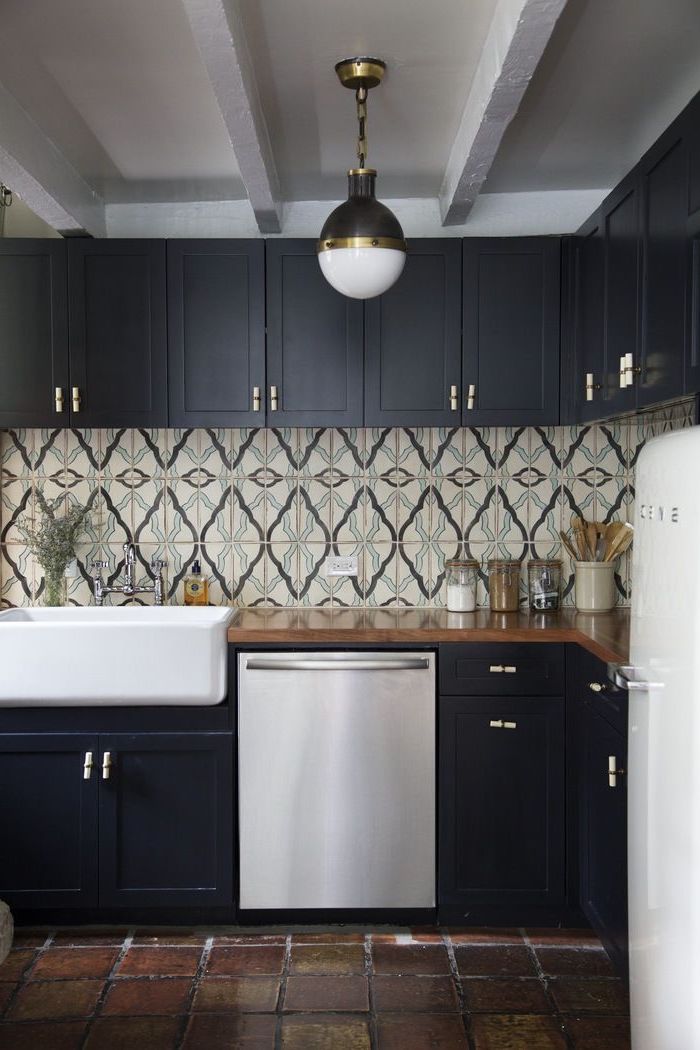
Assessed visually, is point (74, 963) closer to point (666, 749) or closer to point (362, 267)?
point (666, 749)

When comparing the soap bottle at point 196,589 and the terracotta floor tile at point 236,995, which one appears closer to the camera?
the terracotta floor tile at point 236,995

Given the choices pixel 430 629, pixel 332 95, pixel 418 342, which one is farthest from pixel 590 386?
pixel 332 95

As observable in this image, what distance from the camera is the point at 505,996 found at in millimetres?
2717

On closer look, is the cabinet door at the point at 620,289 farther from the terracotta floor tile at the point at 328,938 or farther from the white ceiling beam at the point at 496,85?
the terracotta floor tile at the point at 328,938

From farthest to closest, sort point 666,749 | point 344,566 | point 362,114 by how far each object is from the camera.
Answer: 1. point 344,566
2. point 362,114
3. point 666,749

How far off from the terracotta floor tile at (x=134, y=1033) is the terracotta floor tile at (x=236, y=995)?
4.4 inches

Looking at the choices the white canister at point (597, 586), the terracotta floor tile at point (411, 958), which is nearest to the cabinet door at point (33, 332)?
the white canister at point (597, 586)

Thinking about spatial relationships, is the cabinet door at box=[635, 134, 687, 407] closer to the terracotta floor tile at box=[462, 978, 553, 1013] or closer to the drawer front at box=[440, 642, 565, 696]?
the drawer front at box=[440, 642, 565, 696]

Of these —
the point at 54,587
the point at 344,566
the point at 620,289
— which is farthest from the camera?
the point at 344,566

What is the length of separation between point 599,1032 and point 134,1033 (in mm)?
1222

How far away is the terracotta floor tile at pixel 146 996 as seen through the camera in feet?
8.74

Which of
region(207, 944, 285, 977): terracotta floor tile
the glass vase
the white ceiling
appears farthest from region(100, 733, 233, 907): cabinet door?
the white ceiling

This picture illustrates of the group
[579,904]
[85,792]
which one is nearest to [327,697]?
[85,792]

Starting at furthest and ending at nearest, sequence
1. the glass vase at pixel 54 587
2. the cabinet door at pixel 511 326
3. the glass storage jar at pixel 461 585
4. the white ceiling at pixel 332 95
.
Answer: the glass vase at pixel 54 587
the glass storage jar at pixel 461 585
the cabinet door at pixel 511 326
the white ceiling at pixel 332 95
